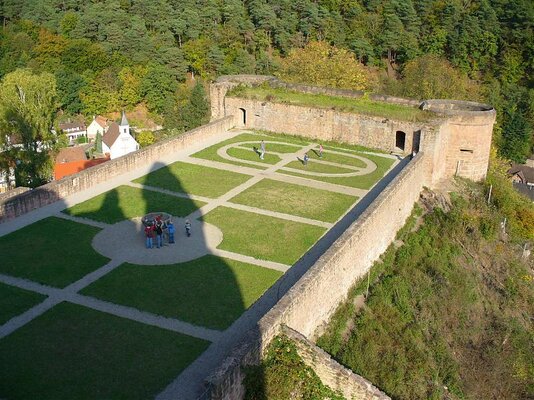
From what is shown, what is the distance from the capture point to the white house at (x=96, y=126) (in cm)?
6291

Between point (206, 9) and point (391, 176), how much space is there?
51666 mm

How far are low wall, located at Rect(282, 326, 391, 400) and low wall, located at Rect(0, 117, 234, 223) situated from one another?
10.2 m

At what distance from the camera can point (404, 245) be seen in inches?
846

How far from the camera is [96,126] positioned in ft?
207

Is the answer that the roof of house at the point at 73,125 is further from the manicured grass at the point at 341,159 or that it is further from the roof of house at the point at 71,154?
the manicured grass at the point at 341,159

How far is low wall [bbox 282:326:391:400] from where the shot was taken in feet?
38.5

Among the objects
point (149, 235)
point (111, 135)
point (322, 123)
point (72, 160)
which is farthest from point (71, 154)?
point (149, 235)

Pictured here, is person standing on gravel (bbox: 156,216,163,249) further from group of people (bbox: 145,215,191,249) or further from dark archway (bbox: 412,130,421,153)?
dark archway (bbox: 412,130,421,153)

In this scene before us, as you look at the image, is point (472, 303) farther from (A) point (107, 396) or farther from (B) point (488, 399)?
(A) point (107, 396)

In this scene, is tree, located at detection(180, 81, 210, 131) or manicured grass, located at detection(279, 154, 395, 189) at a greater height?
manicured grass, located at detection(279, 154, 395, 189)

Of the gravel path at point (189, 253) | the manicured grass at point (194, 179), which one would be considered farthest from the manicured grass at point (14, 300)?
the manicured grass at point (194, 179)

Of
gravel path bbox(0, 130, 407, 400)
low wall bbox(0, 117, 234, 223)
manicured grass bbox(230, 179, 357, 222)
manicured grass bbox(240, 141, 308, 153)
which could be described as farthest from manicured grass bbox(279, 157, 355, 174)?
low wall bbox(0, 117, 234, 223)

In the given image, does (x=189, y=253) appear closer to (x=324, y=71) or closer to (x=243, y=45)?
(x=324, y=71)

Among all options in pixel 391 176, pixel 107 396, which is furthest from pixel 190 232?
pixel 391 176
